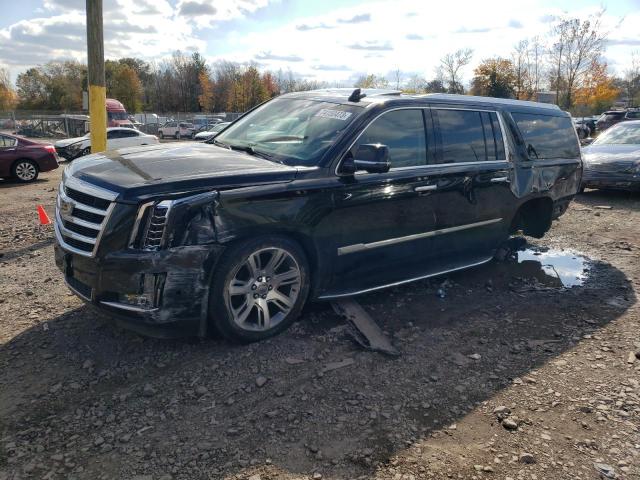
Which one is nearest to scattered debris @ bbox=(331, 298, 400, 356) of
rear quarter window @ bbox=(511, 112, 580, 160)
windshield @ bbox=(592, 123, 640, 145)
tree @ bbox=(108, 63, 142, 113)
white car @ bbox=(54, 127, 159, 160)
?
rear quarter window @ bbox=(511, 112, 580, 160)

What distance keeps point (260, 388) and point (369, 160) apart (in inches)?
74.0

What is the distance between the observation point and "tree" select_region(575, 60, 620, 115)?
141ft

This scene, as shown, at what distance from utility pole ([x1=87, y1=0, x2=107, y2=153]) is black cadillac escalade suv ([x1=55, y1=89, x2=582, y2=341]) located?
382 cm

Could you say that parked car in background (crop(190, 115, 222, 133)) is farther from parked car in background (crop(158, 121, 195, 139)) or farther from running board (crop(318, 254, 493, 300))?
running board (crop(318, 254, 493, 300))

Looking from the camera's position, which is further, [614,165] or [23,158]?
[23,158]

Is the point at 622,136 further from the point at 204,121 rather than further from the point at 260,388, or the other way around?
the point at 204,121

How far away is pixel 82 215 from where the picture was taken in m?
3.65

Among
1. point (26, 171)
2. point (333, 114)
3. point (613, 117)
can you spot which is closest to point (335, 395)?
point (333, 114)

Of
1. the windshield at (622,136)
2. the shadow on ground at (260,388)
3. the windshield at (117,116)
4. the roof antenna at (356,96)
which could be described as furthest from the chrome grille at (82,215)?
the windshield at (117,116)

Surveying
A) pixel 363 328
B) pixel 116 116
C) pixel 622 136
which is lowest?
pixel 363 328

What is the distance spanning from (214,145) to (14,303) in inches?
90.0

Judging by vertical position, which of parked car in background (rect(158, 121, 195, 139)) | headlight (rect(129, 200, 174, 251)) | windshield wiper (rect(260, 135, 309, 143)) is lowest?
headlight (rect(129, 200, 174, 251))

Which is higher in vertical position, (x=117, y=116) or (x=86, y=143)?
(x=117, y=116)

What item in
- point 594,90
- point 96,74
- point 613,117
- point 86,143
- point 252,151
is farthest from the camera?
point 594,90
